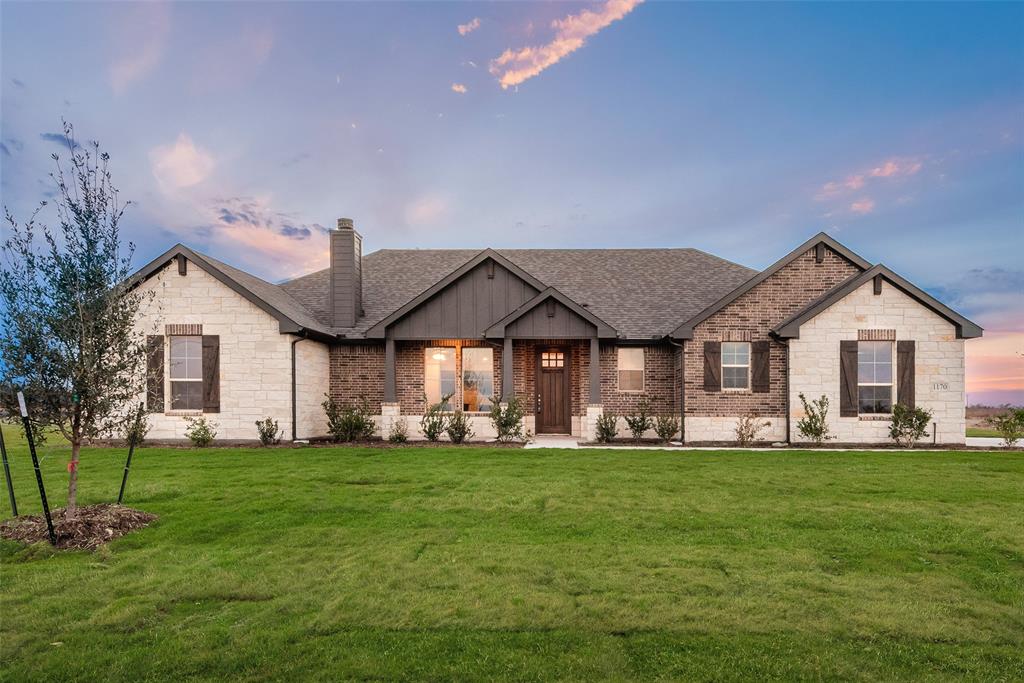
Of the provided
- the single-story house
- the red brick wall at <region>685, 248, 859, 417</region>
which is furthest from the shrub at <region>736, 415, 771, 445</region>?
the single-story house

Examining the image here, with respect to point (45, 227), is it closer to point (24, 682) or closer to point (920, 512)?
point (24, 682)

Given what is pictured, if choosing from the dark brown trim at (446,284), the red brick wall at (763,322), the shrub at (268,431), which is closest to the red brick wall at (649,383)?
the red brick wall at (763,322)

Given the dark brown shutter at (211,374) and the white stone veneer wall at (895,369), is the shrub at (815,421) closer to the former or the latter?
the white stone veneer wall at (895,369)

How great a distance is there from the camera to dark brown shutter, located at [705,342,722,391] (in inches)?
602

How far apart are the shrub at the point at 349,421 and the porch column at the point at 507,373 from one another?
4.14 meters

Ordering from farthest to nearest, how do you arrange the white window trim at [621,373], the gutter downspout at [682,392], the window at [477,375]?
the window at [477,375]
the white window trim at [621,373]
the gutter downspout at [682,392]

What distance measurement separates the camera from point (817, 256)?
51.2 ft

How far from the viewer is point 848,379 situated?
48.1 feet

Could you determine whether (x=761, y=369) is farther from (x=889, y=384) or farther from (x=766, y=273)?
(x=889, y=384)

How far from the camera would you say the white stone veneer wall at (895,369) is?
47.6 feet

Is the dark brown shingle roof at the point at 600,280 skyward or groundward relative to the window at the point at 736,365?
skyward

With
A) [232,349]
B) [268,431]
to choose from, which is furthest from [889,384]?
[232,349]

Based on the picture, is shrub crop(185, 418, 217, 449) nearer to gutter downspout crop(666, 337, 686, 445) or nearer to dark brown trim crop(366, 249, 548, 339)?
dark brown trim crop(366, 249, 548, 339)

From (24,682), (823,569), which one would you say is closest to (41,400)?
(24,682)
